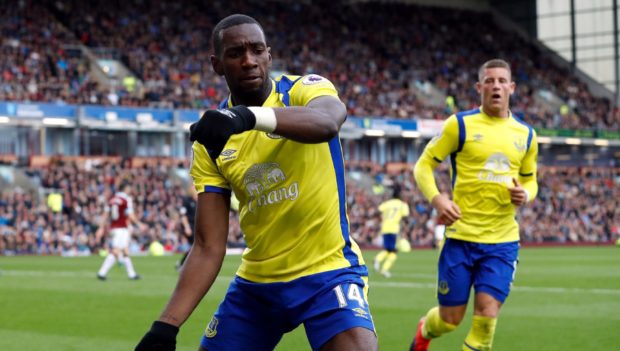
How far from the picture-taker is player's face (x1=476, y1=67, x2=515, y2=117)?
8.27 meters

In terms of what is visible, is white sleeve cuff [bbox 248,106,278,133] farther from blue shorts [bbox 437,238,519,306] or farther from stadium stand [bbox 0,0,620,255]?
stadium stand [bbox 0,0,620,255]

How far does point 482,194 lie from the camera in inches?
330

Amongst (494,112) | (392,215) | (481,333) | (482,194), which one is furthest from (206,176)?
(392,215)

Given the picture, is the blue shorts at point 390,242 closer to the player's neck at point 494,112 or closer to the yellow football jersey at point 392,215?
the yellow football jersey at point 392,215

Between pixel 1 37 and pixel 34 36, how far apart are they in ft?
5.32

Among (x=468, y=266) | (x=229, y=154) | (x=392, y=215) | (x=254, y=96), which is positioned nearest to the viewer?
(x=254, y=96)

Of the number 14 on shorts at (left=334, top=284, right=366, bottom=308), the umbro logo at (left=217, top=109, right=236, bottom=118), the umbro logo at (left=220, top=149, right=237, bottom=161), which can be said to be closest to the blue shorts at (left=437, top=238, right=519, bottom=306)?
the number 14 on shorts at (left=334, top=284, right=366, bottom=308)

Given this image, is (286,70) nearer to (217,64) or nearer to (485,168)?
(485,168)

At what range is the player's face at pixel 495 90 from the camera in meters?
8.27

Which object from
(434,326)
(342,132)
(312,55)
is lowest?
(434,326)

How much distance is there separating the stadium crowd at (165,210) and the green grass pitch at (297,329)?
9195 mm

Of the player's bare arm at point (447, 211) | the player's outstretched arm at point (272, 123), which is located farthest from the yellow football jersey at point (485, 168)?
the player's outstretched arm at point (272, 123)

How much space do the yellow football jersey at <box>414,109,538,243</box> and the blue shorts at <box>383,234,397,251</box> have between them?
15.0 meters

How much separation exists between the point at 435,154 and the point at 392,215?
16.9 m
